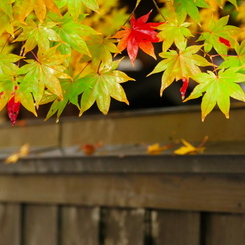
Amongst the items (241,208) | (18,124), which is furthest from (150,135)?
(18,124)

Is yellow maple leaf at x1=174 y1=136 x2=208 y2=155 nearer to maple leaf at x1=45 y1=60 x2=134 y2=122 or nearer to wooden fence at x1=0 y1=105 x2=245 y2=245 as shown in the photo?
wooden fence at x1=0 y1=105 x2=245 y2=245

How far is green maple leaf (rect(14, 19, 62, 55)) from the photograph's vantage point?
83.7 inches

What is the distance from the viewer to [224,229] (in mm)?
3213

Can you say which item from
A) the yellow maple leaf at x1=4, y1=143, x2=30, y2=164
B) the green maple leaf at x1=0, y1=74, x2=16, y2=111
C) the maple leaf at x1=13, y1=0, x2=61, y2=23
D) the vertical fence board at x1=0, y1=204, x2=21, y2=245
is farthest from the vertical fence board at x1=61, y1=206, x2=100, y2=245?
the maple leaf at x1=13, y1=0, x2=61, y2=23

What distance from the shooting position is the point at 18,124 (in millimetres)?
5203

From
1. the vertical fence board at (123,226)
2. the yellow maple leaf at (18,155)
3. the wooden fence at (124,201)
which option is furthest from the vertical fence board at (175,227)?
the yellow maple leaf at (18,155)

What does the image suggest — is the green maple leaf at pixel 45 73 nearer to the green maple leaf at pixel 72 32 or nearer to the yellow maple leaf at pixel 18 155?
the green maple leaf at pixel 72 32

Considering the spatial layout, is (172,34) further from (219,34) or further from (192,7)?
(219,34)

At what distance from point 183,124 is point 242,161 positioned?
851 mm

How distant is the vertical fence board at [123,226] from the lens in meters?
3.64

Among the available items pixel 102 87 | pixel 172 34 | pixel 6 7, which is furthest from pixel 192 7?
pixel 6 7

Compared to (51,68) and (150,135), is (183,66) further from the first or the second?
(150,135)

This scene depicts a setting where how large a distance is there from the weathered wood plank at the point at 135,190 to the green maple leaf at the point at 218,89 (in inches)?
41.0

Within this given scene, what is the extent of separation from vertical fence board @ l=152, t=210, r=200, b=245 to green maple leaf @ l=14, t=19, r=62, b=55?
157 centimetres
